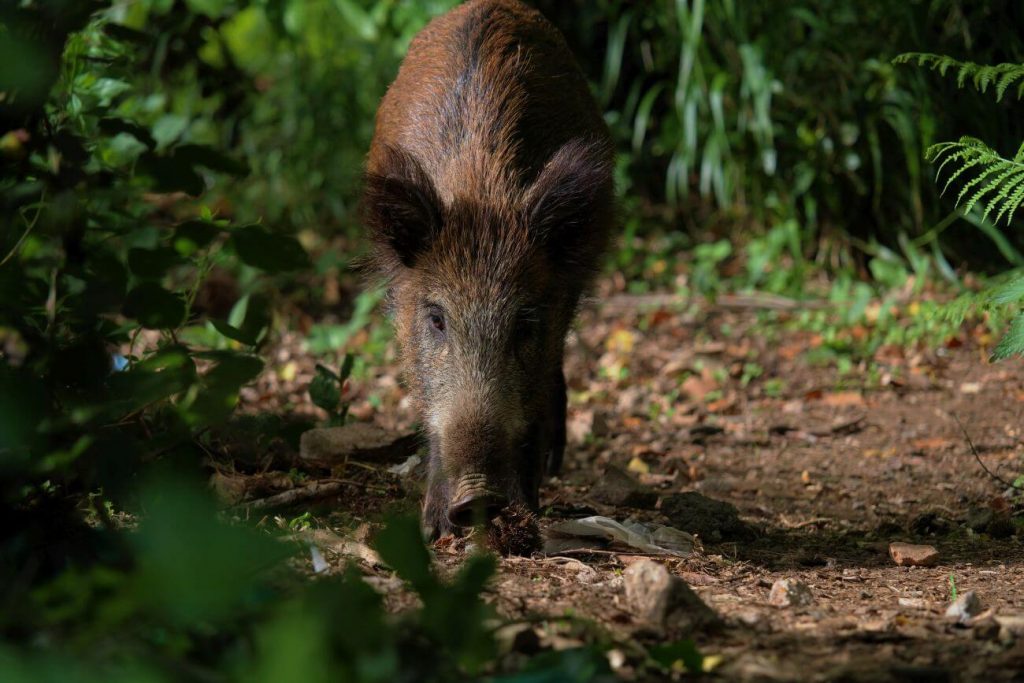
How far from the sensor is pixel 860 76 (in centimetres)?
765

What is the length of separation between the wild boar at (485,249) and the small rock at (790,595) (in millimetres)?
952

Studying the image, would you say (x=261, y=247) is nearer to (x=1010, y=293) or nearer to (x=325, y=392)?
(x=325, y=392)

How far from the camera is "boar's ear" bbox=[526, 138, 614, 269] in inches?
177

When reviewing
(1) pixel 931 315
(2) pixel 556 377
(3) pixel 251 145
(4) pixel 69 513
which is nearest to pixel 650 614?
(4) pixel 69 513

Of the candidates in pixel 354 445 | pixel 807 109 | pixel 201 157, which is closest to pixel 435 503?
pixel 354 445

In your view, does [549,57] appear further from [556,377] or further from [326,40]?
[326,40]

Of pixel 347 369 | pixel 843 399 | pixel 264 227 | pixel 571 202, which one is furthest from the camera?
pixel 843 399

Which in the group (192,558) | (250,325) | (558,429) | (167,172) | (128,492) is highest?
(167,172)

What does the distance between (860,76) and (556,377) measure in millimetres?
3876

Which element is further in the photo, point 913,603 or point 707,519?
point 707,519

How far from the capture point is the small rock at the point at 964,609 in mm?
2803

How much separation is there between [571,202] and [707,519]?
1355 mm

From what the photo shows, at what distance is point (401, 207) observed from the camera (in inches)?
176

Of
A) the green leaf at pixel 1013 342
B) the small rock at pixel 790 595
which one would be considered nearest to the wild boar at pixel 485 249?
the small rock at pixel 790 595
